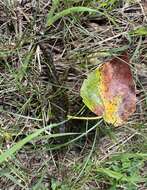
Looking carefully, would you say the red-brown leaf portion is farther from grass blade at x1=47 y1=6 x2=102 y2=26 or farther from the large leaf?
grass blade at x1=47 y1=6 x2=102 y2=26

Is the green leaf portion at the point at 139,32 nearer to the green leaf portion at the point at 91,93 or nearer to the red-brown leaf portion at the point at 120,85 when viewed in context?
the red-brown leaf portion at the point at 120,85

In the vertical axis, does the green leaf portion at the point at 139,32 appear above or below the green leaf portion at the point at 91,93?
above

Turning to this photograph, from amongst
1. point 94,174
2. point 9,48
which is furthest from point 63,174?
point 9,48

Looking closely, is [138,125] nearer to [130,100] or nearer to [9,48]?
[130,100]

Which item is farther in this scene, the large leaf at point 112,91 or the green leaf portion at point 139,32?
the green leaf portion at point 139,32

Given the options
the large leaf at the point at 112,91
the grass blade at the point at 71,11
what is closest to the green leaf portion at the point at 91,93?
the large leaf at the point at 112,91

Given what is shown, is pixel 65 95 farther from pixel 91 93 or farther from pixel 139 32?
pixel 139 32
